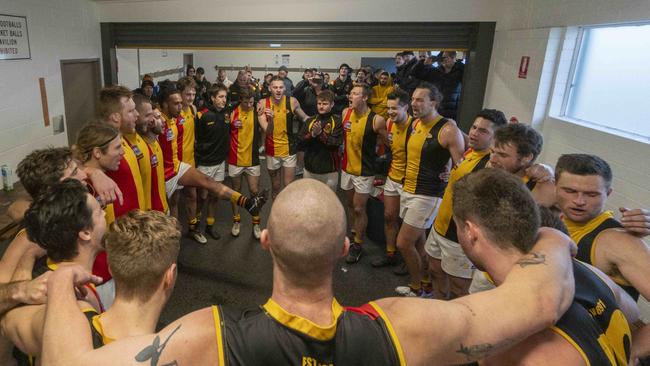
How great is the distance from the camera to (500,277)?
4.33ft

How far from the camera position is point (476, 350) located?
3.58 ft

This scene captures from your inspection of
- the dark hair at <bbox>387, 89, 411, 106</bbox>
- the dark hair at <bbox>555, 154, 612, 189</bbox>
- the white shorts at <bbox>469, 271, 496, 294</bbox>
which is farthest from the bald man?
the dark hair at <bbox>387, 89, 411, 106</bbox>

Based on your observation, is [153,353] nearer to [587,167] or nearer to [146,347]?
[146,347]

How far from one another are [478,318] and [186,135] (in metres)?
3.83

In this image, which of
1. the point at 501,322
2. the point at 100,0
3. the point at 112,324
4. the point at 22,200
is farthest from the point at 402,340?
the point at 100,0

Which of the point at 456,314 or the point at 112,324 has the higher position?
the point at 456,314

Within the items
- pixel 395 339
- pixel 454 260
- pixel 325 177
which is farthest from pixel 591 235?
pixel 325 177

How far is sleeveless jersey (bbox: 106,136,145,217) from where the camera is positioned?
269 centimetres

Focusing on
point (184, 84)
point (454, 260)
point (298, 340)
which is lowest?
point (454, 260)

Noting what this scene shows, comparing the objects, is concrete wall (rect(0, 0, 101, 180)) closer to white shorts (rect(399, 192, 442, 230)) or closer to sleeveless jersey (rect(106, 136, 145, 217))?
sleeveless jersey (rect(106, 136, 145, 217))

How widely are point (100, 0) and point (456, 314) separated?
6.83m

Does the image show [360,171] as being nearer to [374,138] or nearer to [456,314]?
[374,138]

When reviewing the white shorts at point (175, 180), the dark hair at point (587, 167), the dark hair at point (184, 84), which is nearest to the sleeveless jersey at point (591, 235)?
the dark hair at point (587, 167)

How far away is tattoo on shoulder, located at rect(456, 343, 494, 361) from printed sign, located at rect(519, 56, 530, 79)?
4096 millimetres
